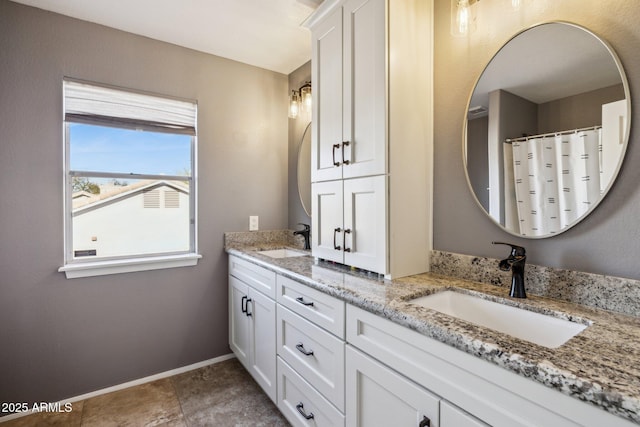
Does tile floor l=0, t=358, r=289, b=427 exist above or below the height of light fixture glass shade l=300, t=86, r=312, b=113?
below

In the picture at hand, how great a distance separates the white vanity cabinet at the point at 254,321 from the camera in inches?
71.9

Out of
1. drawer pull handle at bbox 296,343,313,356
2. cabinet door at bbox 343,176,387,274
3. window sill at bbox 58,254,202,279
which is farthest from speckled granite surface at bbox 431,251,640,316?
window sill at bbox 58,254,202,279

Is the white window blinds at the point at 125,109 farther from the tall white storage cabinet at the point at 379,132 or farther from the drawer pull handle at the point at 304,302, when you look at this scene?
the drawer pull handle at the point at 304,302

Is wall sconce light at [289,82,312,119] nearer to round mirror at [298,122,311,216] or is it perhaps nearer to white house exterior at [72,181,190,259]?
round mirror at [298,122,311,216]

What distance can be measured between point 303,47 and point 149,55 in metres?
1.12

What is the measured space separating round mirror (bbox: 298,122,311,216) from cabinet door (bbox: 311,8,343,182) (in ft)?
2.21

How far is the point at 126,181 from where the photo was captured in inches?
87.2

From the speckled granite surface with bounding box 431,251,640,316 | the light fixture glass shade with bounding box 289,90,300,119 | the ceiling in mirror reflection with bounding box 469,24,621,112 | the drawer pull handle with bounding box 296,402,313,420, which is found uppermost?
the light fixture glass shade with bounding box 289,90,300,119

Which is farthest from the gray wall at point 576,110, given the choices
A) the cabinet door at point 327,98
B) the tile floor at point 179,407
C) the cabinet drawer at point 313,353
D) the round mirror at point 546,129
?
the tile floor at point 179,407

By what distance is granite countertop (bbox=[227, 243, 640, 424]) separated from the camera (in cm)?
59

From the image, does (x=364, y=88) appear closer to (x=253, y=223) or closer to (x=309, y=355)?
(x=309, y=355)

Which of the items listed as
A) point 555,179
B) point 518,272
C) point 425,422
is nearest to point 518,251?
point 518,272

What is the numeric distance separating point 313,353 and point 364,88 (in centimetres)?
130

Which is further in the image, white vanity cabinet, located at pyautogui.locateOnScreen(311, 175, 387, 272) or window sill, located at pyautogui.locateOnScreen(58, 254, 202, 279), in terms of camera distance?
window sill, located at pyautogui.locateOnScreen(58, 254, 202, 279)
